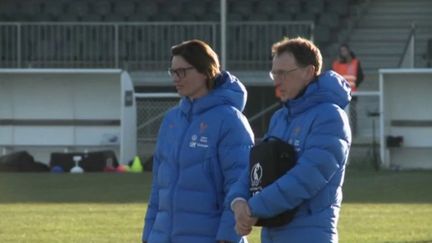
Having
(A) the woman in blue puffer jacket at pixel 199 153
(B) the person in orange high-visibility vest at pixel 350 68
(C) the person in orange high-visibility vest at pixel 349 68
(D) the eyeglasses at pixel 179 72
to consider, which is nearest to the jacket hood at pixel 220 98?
(A) the woman in blue puffer jacket at pixel 199 153

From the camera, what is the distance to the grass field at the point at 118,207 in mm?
13062

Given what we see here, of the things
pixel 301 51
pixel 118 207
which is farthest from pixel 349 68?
pixel 301 51

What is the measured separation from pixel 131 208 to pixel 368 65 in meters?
14.5

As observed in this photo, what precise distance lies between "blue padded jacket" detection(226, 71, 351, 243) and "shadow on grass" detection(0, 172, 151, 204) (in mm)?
10740

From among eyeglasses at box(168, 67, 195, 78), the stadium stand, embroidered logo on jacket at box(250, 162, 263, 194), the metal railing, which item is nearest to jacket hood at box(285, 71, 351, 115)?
embroidered logo on jacket at box(250, 162, 263, 194)

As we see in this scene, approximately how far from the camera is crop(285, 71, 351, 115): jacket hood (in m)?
6.01

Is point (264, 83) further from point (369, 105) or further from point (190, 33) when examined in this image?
point (369, 105)

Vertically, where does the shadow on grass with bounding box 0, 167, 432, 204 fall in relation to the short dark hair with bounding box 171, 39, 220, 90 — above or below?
below

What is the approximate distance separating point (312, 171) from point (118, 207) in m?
10.2

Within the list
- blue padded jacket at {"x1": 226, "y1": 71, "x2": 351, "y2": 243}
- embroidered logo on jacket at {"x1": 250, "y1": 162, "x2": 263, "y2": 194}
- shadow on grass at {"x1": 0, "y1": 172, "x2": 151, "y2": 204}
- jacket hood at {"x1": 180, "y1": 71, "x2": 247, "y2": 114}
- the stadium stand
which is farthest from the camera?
the stadium stand

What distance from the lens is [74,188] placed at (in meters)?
18.7

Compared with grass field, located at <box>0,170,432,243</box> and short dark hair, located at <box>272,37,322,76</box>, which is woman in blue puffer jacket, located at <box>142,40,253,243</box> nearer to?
short dark hair, located at <box>272,37,322,76</box>

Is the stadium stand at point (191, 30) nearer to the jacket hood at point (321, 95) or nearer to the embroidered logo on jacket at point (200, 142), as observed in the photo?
the embroidered logo on jacket at point (200, 142)

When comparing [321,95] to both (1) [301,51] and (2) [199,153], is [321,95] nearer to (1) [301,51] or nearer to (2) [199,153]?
(1) [301,51]
